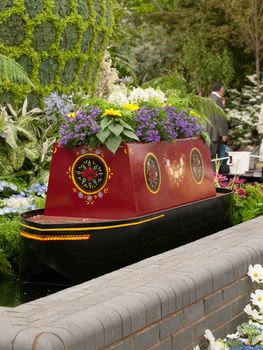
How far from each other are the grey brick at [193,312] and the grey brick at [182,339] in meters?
0.05

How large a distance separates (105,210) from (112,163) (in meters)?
0.35

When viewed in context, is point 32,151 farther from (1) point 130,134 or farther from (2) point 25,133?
(1) point 130,134

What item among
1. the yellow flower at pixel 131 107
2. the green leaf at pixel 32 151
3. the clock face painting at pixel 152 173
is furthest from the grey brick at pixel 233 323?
the green leaf at pixel 32 151

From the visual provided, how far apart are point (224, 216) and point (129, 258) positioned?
6.58ft

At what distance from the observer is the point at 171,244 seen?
7480 millimetres

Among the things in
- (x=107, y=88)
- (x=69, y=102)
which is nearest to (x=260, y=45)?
(x=107, y=88)

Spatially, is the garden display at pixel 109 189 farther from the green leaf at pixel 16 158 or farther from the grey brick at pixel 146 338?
the green leaf at pixel 16 158

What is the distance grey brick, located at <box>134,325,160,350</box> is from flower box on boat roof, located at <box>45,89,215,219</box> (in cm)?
239

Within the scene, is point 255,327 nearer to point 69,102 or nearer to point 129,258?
point 129,258

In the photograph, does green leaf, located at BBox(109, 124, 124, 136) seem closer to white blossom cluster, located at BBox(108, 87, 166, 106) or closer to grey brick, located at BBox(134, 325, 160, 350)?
white blossom cluster, located at BBox(108, 87, 166, 106)

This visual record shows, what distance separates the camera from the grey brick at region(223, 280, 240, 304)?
18.2 ft

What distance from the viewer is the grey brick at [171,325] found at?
15.6ft

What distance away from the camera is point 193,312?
5.11 metres

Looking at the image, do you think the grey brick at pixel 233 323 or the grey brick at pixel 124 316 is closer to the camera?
the grey brick at pixel 124 316
